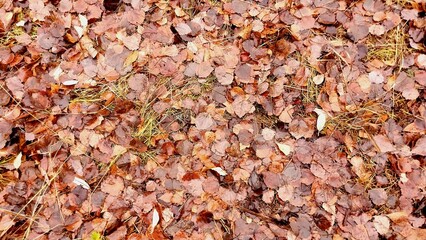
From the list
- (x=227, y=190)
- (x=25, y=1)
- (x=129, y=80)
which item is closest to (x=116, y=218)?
(x=227, y=190)

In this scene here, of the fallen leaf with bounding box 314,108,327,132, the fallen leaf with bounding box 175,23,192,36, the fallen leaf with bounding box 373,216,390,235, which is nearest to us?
the fallen leaf with bounding box 373,216,390,235

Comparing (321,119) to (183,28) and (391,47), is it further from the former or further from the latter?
(183,28)

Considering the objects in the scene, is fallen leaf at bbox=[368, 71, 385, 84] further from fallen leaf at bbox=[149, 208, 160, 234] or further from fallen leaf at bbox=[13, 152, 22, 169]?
fallen leaf at bbox=[13, 152, 22, 169]

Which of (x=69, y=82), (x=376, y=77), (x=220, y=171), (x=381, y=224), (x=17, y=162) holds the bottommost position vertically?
(x=381, y=224)

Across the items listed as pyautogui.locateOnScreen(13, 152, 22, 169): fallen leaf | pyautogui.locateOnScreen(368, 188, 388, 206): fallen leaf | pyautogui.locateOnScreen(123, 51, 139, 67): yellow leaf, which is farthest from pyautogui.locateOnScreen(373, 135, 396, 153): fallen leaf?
pyautogui.locateOnScreen(13, 152, 22, 169): fallen leaf

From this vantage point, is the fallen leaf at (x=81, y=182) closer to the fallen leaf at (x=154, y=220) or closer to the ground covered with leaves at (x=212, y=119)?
the ground covered with leaves at (x=212, y=119)

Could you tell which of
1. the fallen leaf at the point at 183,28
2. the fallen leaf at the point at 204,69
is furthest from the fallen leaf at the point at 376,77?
the fallen leaf at the point at 183,28

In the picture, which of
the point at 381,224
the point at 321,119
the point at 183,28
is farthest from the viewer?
the point at 183,28

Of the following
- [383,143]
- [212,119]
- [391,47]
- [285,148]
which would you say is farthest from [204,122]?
[391,47]

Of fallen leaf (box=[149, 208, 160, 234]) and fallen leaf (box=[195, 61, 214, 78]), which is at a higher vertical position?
fallen leaf (box=[195, 61, 214, 78])

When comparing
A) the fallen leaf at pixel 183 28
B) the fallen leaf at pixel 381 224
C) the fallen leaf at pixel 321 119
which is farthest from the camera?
the fallen leaf at pixel 183 28
